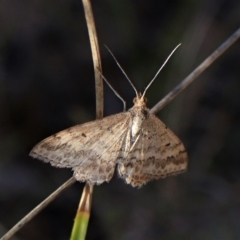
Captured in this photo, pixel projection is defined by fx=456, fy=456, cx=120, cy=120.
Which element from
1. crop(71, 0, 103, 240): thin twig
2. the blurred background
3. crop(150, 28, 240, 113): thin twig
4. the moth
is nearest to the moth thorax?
the moth

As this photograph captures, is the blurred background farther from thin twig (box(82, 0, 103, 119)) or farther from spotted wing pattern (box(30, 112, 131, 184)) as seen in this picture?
thin twig (box(82, 0, 103, 119))

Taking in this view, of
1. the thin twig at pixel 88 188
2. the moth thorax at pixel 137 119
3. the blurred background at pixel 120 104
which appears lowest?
the thin twig at pixel 88 188

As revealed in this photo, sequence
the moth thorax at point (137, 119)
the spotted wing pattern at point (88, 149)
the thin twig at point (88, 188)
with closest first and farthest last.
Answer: the thin twig at point (88, 188)
the spotted wing pattern at point (88, 149)
the moth thorax at point (137, 119)

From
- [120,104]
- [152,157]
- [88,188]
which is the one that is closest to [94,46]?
[88,188]

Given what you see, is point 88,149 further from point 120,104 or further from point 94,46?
point 120,104

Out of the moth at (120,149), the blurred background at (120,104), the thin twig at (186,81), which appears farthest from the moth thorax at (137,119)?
the blurred background at (120,104)

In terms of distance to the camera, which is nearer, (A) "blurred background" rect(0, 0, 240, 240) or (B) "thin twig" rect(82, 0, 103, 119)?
(B) "thin twig" rect(82, 0, 103, 119)

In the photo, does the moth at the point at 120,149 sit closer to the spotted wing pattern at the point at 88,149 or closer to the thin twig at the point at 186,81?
the spotted wing pattern at the point at 88,149

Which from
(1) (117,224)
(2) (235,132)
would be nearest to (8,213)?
(1) (117,224)
